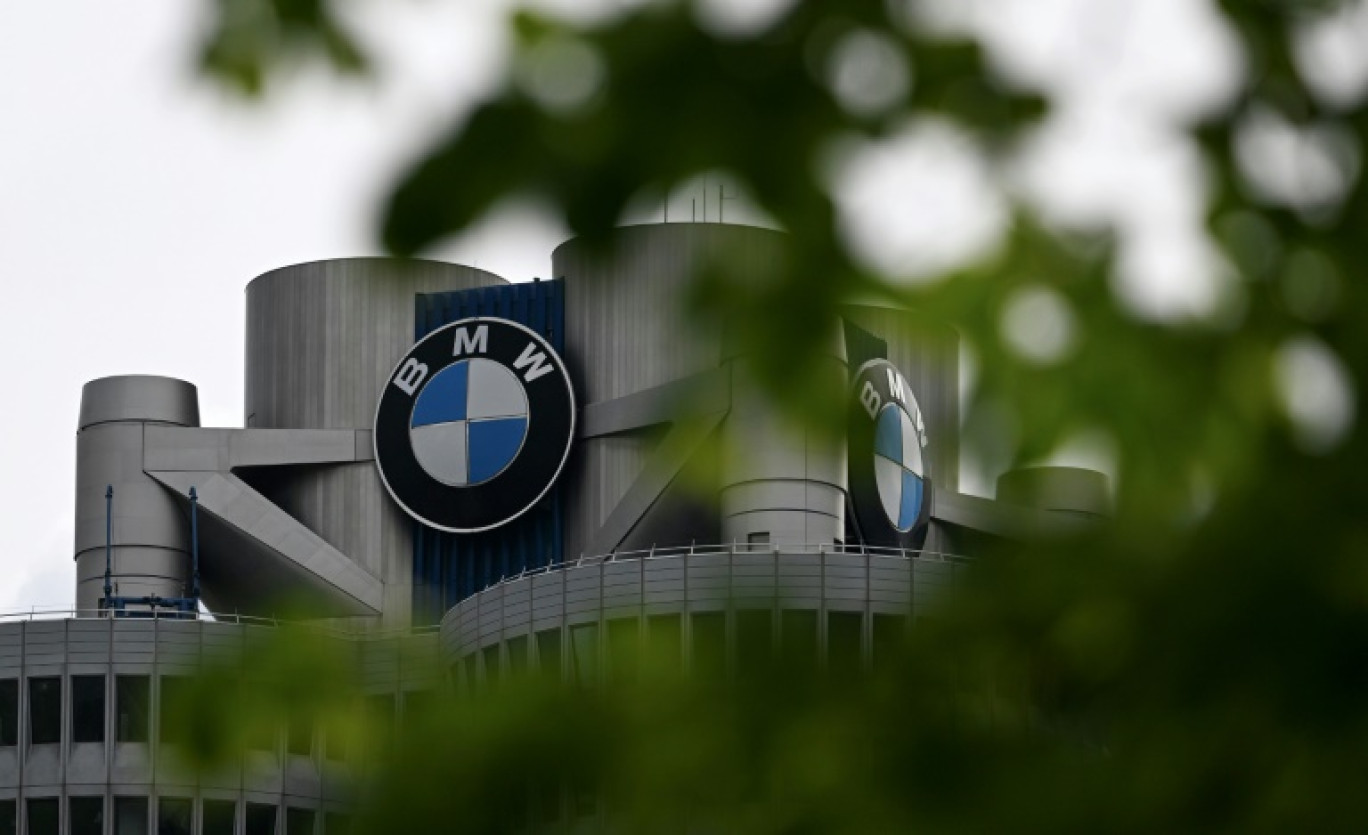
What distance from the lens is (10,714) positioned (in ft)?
280

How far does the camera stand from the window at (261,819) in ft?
280

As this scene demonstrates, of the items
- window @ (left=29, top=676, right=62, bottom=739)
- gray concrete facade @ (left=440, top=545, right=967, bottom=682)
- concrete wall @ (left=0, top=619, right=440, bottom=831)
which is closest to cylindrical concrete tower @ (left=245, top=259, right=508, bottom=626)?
concrete wall @ (left=0, top=619, right=440, bottom=831)

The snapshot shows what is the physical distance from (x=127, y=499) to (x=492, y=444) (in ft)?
34.7

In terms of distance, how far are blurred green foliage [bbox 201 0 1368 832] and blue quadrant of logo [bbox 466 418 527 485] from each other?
8371 centimetres

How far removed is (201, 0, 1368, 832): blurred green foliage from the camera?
22.9 ft

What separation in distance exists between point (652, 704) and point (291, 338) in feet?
294

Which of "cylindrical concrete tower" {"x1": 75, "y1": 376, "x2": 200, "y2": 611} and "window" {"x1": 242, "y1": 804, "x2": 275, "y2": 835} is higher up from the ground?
"cylindrical concrete tower" {"x1": 75, "y1": 376, "x2": 200, "y2": 611}

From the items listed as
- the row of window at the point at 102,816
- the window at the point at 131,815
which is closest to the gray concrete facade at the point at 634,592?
the row of window at the point at 102,816

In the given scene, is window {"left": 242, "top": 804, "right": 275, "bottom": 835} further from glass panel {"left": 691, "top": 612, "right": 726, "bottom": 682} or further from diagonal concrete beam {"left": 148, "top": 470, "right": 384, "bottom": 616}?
glass panel {"left": 691, "top": 612, "right": 726, "bottom": 682}

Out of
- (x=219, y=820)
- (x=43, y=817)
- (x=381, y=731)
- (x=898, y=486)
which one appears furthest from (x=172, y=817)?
(x=381, y=731)

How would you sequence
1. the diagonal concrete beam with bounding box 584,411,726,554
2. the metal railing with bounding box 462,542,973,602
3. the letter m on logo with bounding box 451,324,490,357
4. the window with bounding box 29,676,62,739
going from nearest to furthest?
the metal railing with bounding box 462,542,973,602, the window with bounding box 29,676,62,739, the diagonal concrete beam with bounding box 584,411,726,554, the letter m on logo with bounding box 451,324,490,357

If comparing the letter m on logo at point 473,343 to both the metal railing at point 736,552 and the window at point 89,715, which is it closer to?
the metal railing at point 736,552

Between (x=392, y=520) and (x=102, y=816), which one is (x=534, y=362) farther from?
(x=102, y=816)

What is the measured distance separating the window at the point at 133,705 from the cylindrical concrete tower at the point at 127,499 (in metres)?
5.51
